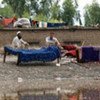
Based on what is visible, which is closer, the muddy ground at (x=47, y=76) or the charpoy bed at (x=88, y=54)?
the muddy ground at (x=47, y=76)

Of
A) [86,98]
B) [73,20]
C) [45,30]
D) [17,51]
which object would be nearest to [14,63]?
[17,51]

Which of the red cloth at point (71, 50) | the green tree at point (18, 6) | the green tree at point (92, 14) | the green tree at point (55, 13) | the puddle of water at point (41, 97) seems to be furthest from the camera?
the green tree at point (18, 6)

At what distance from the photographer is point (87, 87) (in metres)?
14.4

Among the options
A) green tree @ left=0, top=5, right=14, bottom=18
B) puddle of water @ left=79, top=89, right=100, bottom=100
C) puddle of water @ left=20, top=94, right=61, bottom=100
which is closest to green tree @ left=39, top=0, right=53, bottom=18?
green tree @ left=0, top=5, right=14, bottom=18

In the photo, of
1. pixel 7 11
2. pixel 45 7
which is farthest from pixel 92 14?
pixel 7 11

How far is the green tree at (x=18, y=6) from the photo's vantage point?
6775 cm

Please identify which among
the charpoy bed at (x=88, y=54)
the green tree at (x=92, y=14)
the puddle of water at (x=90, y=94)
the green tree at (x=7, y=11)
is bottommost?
the green tree at (x=92, y=14)

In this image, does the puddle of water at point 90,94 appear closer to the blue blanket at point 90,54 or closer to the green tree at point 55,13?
the blue blanket at point 90,54

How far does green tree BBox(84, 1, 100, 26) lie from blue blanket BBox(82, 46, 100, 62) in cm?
4244

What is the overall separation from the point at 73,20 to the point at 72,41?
2653 centimetres

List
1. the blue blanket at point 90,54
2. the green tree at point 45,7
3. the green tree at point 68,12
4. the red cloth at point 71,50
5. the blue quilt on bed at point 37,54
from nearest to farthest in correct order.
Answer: the blue quilt on bed at point 37,54, the blue blanket at point 90,54, the red cloth at point 71,50, the green tree at point 68,12, the green tree at point 45,7

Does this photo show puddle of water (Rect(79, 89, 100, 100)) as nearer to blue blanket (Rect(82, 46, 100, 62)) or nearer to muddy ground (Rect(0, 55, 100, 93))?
muddy ground (Rect(0, 55, 100, 93))

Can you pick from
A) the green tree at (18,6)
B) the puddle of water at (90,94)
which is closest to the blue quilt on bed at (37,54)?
the puddle of water at (90,94)

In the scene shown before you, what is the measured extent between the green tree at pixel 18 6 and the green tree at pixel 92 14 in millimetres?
8193
